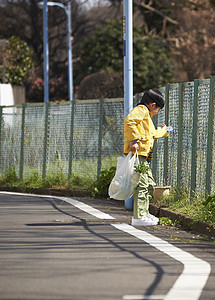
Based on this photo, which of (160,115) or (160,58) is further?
(160,58)

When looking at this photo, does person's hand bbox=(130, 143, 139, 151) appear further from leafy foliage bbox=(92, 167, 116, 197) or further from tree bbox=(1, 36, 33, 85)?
tree bbox=(1, 36, 33, 85)

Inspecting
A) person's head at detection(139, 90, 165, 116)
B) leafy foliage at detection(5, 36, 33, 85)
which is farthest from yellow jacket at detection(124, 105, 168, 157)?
leafy foliage at detection(5, 36, 33, 85)

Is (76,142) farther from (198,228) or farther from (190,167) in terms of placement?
(198,228)

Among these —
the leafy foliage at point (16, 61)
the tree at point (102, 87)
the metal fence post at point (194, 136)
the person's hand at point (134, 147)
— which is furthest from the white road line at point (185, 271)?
the leafy foliage at point (16, 61)

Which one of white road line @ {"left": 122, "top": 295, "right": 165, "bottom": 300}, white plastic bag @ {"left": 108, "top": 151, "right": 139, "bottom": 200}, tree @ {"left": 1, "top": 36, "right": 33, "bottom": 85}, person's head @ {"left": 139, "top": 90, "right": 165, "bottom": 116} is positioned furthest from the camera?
tree @ {"left": 1, "top": 36, "right": 33, "bottom": 85}

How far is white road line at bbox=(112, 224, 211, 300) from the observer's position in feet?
18.9

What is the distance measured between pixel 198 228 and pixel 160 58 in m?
31.7

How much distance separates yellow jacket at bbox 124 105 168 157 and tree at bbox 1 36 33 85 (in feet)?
91.5

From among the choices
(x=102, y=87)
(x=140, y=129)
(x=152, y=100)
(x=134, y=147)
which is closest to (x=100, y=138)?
(x=152, y=100)

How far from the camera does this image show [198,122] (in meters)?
11.1

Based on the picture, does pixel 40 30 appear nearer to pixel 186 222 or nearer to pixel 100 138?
pixel 100 138

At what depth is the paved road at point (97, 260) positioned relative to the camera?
5785 mm

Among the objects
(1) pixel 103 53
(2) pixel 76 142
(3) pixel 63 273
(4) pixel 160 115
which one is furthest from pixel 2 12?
(3) pixel 63 273

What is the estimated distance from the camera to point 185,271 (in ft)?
21.6
